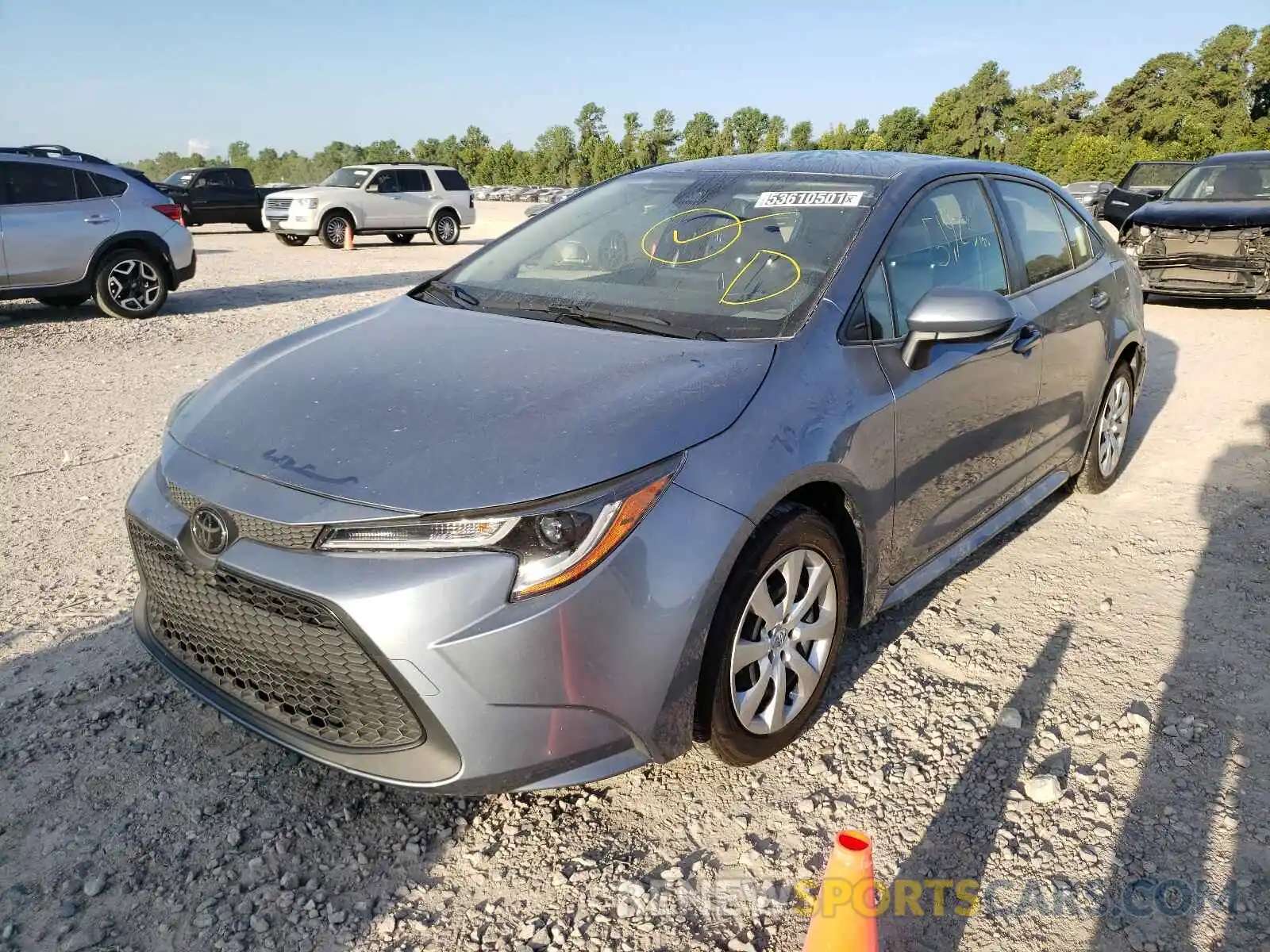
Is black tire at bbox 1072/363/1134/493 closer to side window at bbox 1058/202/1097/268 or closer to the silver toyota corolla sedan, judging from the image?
side window at bbox 1058/202/1097/268

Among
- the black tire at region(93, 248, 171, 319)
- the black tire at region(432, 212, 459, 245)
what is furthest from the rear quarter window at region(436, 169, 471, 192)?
the black tire at region(93, 248, 171, 319)

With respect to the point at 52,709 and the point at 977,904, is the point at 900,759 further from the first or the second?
the point at 52,709

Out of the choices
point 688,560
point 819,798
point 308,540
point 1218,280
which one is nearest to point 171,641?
point 308,540

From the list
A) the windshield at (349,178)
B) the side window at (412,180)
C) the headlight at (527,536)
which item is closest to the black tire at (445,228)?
the side window at (412,180)

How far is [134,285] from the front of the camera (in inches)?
402

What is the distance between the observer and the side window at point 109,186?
32.3ft

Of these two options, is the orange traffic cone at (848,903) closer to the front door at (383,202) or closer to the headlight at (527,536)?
the headlight at (527,536)

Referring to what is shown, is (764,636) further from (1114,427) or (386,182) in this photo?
(386,182)

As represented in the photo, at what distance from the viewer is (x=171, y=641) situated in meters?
2.63

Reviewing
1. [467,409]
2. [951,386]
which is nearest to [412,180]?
[951,386]

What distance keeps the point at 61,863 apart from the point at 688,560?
1698 mm

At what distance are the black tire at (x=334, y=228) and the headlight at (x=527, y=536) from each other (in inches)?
768

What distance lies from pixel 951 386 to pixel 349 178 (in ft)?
A: 64.4

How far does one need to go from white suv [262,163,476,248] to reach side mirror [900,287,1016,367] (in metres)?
19.0
